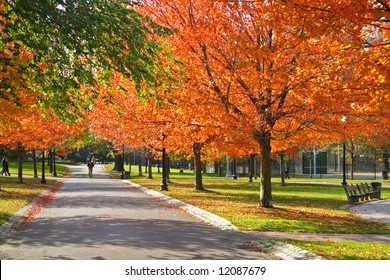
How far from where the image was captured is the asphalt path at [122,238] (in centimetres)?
820

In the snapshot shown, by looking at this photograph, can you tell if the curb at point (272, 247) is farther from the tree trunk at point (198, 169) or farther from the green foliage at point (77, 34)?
the tree trunk at point (198, 169)

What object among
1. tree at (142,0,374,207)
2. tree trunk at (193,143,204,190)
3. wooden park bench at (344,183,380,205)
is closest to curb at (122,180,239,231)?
tree at (142,0,374,207)

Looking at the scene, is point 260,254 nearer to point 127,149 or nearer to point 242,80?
point 242,80

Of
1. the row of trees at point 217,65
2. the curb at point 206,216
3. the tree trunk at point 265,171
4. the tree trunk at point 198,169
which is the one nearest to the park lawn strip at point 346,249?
the curb at point 206,216

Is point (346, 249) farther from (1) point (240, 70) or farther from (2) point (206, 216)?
(1) point (240, 70)

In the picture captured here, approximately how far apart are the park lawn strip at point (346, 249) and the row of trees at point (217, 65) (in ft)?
9.92

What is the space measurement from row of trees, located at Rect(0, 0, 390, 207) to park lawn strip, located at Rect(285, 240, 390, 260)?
3023 millimetres

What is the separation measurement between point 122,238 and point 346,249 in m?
4.53

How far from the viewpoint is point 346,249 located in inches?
350

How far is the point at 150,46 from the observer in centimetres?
1042

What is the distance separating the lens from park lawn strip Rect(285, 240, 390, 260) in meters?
8.07

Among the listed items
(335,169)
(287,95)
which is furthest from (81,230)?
(335,169)

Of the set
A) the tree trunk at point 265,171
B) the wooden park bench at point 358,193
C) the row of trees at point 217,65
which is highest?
the row of trees at point 217,65

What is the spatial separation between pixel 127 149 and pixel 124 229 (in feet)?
115
